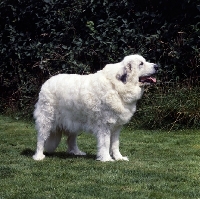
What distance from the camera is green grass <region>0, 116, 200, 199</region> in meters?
6.12

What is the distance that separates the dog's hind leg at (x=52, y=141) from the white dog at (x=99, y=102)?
16 cm

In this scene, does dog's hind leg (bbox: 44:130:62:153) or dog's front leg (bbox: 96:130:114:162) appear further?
dog's hind leg (bbox: 44:130:62:153)

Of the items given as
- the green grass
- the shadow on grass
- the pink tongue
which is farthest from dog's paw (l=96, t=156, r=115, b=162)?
the pink tongue

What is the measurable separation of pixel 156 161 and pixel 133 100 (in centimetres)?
89

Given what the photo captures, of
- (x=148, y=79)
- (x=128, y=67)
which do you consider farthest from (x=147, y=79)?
(x=128, y=67)

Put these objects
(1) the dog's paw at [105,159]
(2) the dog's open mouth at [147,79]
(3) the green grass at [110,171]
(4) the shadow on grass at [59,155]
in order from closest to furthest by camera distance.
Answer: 1. (3) the green grass at [110,171]
2. (1) the dog's paw at [105,159]
3. (2) the dog's open mouth at [147,79]
4. (4) the shadow on grass at [59,155]

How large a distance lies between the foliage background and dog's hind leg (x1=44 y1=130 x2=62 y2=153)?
285 centimetres

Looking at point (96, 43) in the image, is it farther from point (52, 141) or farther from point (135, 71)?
point (135, 71)

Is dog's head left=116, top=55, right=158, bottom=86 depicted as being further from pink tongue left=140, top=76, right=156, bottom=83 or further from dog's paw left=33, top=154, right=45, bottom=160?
dog's paw left=33, top=154, right=45, bottom=160

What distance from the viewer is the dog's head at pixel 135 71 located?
806 cm

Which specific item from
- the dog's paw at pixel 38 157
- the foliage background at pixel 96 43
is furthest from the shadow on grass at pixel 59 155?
the foliage background at pixel 96 43

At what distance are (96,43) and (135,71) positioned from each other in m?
4.90

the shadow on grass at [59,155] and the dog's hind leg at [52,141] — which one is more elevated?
the dog's hind leg at [52,141]

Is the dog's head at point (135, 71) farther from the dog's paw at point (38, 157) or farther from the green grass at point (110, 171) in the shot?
the dog's paw at point (38, 157)
